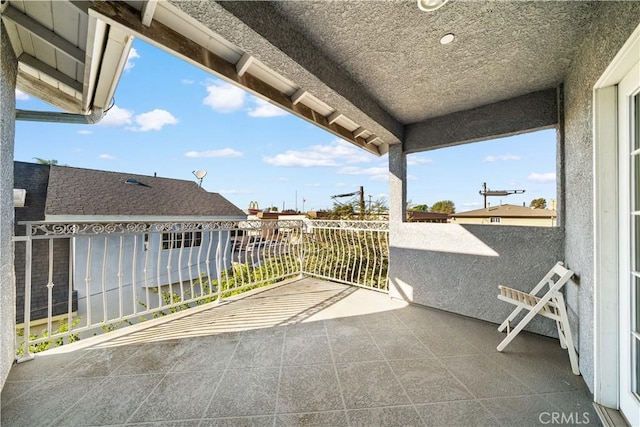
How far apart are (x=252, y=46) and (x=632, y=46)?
223cm

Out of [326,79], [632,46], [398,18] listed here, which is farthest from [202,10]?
[632,46]

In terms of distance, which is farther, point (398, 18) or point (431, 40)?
point (431, 40)

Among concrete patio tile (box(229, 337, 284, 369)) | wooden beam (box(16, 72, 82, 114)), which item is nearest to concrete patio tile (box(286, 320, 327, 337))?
concrete patio tile (box(229, 337, 284, 369))

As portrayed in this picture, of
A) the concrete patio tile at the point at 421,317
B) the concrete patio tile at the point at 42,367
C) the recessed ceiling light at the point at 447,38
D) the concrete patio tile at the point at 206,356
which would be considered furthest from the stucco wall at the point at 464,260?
the concrete patio tile at the point at 42,367

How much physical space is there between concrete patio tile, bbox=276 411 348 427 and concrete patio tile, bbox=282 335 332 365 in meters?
0.56

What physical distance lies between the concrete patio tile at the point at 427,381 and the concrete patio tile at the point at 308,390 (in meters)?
0.55

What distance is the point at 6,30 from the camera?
1894mm

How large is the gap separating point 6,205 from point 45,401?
147 cm

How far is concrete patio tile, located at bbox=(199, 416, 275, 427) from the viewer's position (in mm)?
1541

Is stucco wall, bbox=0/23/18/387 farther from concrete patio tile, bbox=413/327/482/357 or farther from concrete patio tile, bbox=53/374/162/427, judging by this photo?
concrete patio tile, bbox=413/327/482/357

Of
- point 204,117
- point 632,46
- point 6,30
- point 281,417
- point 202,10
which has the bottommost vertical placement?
point 281,417

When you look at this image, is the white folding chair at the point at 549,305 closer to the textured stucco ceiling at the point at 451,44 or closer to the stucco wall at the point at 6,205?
the textured stucco ceiling at the point at 451,44

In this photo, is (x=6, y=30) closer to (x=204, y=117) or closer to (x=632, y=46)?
(x=632, y=46)

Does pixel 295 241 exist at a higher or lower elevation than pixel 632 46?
lower
